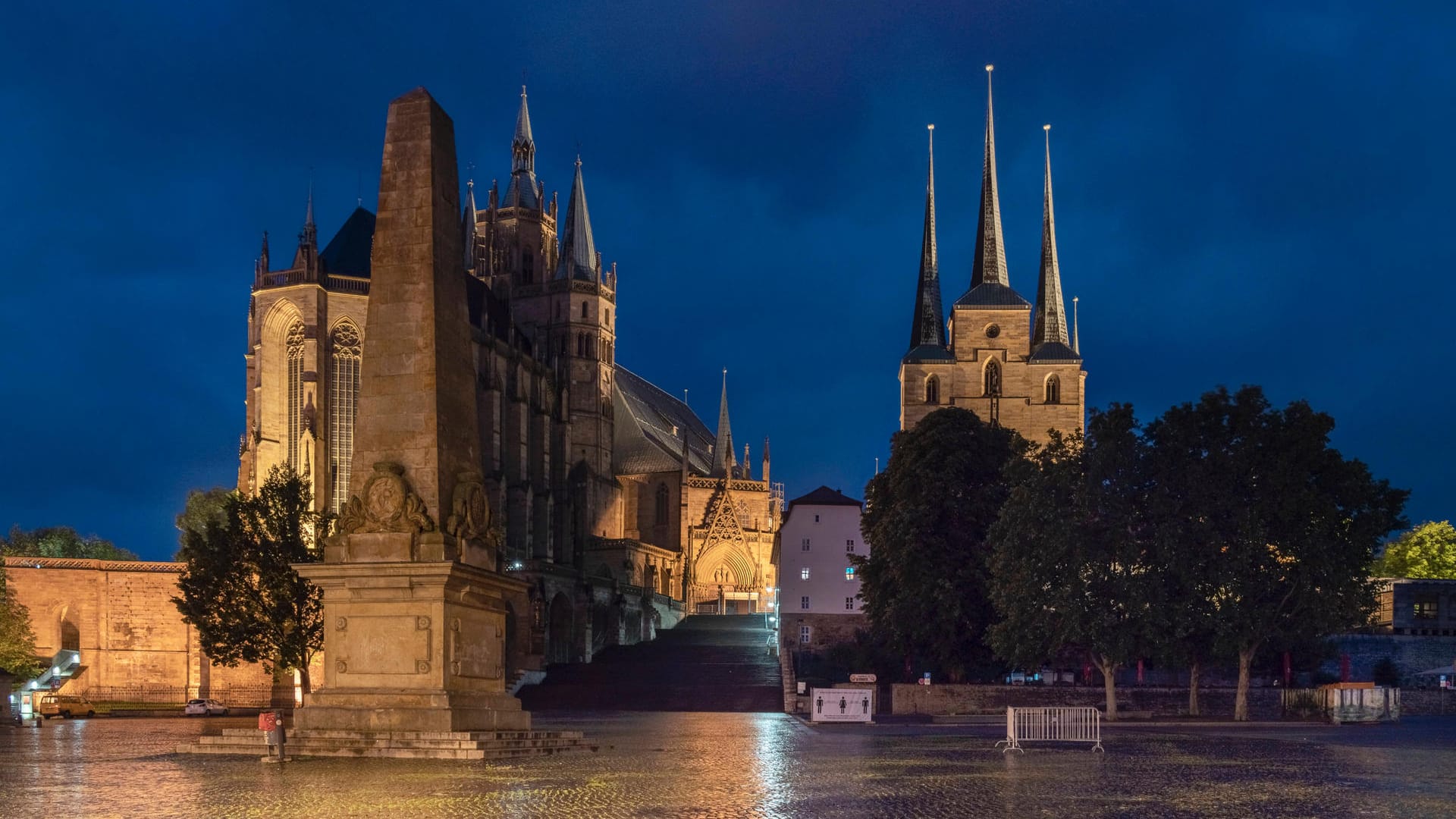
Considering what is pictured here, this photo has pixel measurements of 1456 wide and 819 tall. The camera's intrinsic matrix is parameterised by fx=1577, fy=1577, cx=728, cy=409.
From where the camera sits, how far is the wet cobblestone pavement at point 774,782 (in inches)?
577

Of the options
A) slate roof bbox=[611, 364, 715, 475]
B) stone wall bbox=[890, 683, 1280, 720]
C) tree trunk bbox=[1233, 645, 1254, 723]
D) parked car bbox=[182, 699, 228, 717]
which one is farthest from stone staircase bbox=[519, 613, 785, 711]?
slate roof bbox=[611, 364, 715, 475]

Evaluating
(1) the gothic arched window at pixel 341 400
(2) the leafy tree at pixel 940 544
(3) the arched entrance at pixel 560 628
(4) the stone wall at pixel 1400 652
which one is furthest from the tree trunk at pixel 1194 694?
(1) the gothic arched window at pixel 341 400

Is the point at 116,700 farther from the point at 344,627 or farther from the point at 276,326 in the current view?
the point at 344,627

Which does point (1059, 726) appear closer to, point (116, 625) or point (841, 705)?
point (841, 705)

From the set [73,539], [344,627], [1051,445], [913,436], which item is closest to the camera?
[344,627]

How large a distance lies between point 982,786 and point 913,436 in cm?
3759

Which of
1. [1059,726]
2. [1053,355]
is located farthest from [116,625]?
[1053,355]

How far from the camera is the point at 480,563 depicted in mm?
20672

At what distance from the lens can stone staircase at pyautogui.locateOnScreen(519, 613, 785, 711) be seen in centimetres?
5278

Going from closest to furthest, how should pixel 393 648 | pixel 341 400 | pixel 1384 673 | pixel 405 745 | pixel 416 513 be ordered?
pixel 405 745
pixel 393 648
pixel 416 513
pixel 1384 673
pixel 341 400

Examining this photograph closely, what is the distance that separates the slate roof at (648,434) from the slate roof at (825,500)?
101ft

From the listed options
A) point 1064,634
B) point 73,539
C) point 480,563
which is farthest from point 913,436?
point 73,539

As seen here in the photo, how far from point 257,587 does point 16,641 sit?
2008 cm

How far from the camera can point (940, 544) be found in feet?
168
